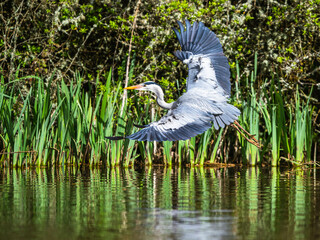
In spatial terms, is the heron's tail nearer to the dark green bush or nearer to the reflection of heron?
the reflection of heron

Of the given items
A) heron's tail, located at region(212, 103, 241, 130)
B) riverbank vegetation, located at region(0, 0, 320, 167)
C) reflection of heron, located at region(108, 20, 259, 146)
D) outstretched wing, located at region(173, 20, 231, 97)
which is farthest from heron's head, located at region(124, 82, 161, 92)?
heron's tail, located at region(212, 103, 241, 130)

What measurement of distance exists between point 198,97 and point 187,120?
2.41 ft

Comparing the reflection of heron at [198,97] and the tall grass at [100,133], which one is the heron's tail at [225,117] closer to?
the reflection of heron at [198,97]

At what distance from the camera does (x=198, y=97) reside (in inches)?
285

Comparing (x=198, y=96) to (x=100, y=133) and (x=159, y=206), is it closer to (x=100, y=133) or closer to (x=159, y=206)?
(x=100, y=133)

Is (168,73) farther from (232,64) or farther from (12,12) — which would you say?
(12,12)

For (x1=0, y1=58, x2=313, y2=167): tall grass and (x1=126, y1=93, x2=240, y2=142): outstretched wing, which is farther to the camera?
(x1=0, y1=58, x2=313, y2=167): tall grass

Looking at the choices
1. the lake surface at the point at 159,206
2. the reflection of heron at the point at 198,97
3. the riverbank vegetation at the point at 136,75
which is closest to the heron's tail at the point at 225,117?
the reflection of heron at the point at 198,97

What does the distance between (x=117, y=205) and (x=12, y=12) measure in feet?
20.8

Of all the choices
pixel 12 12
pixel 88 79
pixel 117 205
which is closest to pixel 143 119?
pixel 88 79

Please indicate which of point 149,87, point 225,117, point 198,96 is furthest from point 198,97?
point 149,87

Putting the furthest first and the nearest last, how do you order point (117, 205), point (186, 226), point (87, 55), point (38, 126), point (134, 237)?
point (87, 55), point (38, 126), point (117, 205), point (186, 226), point (134, 237)

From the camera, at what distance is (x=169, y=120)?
652cm

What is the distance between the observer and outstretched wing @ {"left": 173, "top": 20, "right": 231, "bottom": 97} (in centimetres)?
765
